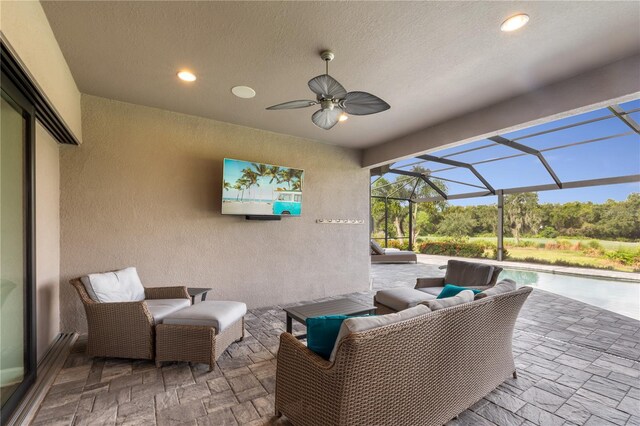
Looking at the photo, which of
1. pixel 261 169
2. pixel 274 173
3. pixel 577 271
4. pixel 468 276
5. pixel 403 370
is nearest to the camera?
pixel 403 370

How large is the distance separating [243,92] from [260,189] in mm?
1431

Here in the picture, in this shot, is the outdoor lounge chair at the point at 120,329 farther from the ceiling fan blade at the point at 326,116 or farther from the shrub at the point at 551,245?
the shrub at the point at 551,245

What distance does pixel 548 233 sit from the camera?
27.9ft

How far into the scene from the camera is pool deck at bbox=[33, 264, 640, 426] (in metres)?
1.89

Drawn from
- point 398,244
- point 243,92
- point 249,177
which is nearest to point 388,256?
point 398,244

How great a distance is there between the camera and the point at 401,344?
1429mm

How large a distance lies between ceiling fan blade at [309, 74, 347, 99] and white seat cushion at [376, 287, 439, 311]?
2351 millimetres

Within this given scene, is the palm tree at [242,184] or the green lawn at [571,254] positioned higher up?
the palm tree at [242,184]

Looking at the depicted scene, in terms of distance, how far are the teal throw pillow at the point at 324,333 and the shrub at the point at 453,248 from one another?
1014 cm

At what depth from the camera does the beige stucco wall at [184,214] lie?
10.6 ft

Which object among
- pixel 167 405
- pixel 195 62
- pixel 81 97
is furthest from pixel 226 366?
pixel 81 97

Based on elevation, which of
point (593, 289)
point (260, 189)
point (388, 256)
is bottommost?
point (593, 289)

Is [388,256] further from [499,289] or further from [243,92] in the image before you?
[243,92]

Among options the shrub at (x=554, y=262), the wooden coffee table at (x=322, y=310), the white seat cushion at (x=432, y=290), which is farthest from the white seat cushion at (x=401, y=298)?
the shrub at (x=554, y=262)
